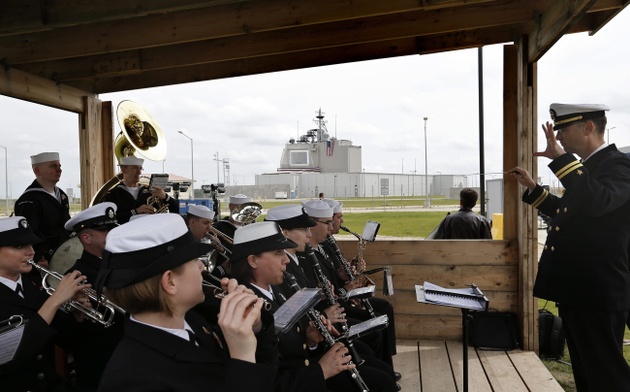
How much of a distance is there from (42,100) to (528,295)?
6315mm

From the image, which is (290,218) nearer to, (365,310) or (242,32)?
(365,310)

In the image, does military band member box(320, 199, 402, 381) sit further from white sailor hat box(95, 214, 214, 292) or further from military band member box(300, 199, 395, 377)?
white sailor hat box(95, 214, 214, 292)

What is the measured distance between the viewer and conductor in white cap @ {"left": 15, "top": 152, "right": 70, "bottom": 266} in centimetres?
486

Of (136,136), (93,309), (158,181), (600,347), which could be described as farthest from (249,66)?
(600,347)

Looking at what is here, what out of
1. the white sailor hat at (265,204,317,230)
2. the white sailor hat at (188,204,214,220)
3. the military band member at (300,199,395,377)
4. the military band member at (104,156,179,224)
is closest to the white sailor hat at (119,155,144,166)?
the military band member at (104,156,179,224)

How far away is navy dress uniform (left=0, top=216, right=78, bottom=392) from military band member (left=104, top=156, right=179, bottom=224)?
2605 millimetres

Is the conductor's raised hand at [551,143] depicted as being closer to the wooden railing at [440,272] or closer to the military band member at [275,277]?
the military band member at [275,277]

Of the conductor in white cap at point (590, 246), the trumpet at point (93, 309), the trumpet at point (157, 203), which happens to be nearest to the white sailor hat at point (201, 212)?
the trumpet at point (157, 203)

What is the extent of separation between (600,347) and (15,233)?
12.9ft

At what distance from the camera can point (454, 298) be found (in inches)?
135

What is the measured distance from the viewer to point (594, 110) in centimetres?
327

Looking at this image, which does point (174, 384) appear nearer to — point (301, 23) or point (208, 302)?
point (208, 302)

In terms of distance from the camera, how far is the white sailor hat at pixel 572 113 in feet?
10.8

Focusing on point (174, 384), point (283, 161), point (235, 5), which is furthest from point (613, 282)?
point (283, 161)
